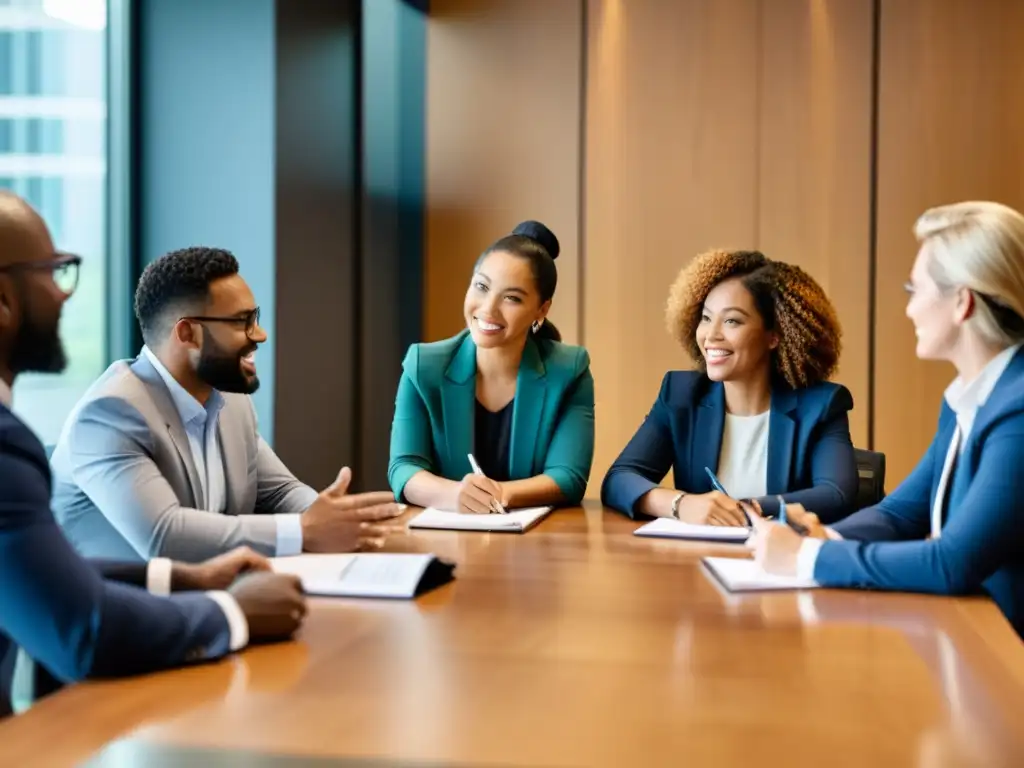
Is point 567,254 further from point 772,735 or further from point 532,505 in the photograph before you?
point 772,735

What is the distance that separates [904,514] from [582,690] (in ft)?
4.26

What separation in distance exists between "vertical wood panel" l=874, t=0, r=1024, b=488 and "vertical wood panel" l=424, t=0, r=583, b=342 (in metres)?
1.38

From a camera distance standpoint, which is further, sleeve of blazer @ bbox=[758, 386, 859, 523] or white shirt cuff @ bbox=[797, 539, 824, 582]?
sleeve of blazer @ bbox=[758, 386, 859, 523]

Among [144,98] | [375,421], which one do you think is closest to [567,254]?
[375,421]

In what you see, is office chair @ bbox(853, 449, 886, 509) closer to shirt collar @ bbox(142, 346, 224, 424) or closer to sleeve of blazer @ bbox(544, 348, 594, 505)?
sleeve of blazer @ bbox(544, 348, 594, 505)

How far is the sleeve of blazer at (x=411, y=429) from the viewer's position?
3.23m

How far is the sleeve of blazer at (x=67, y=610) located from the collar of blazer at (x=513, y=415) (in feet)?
5.56

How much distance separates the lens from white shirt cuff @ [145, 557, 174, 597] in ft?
5.86

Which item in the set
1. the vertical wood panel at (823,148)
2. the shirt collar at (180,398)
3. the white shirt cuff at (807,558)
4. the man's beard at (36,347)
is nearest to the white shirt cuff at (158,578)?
the man's beard at (36,347)

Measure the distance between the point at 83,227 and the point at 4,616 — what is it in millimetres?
2784

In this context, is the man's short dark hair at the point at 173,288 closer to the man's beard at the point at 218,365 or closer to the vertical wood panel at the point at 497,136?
the man's beard at the point at 218,365

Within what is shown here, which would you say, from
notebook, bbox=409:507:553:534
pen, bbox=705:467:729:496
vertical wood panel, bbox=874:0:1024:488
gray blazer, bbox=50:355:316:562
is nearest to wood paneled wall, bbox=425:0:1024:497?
vertical wood panel, bbox=874:0:1024:488

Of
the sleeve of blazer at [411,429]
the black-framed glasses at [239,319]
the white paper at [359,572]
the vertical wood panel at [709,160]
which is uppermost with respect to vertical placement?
the vertical wood panel at [709,160]

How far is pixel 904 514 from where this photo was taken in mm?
2545
